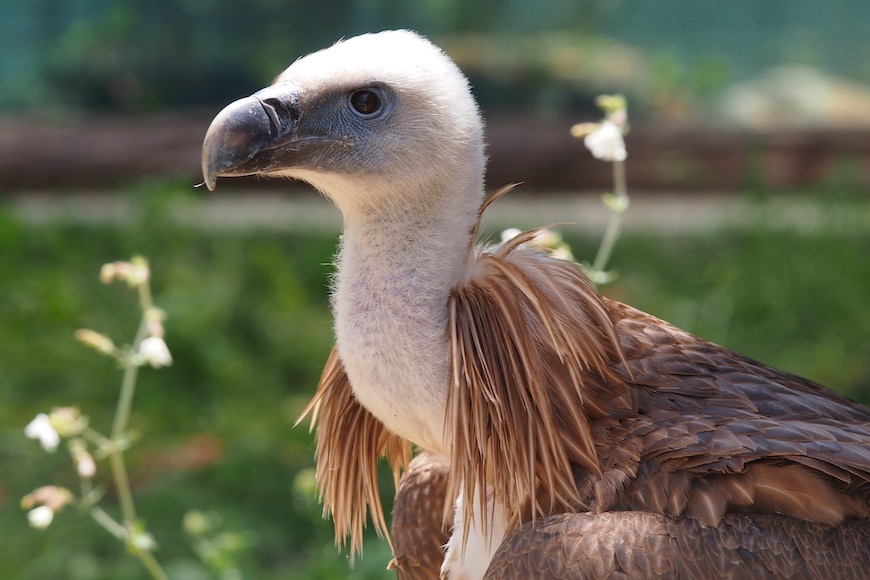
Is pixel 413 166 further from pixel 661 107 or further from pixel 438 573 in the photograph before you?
pixel 661 107

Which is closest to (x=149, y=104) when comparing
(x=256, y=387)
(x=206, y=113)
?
(x=206, y=113)

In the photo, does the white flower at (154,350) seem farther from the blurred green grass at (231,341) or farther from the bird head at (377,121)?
the blurred green grass at (231,341)

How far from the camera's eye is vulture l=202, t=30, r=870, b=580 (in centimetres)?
202

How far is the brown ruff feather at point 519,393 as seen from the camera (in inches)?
82.1

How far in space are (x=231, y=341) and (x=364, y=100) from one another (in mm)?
3614

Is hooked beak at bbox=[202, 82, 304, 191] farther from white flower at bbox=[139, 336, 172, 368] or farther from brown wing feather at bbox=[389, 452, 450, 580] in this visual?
brown wing feather at bbox=[389, 452, 450, 580]

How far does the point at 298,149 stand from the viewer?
2.12 meters

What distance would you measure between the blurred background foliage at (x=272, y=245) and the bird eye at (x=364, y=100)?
2.20m

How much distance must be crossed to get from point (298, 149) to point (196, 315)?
3.54 metres

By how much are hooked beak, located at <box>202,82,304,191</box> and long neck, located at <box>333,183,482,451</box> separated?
0.19 meters

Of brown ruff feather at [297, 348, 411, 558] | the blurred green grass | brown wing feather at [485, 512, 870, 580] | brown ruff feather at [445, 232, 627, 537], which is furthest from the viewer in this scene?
the blurred green grass

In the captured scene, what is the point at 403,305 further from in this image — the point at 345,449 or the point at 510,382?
the point at 345,449

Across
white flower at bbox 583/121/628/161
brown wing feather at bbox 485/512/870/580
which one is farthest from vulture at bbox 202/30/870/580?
white flower at bbox 583/121/628/161

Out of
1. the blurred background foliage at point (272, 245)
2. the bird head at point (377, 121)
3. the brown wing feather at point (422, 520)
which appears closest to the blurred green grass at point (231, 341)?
the blurred background foliage at point (272, 245)
